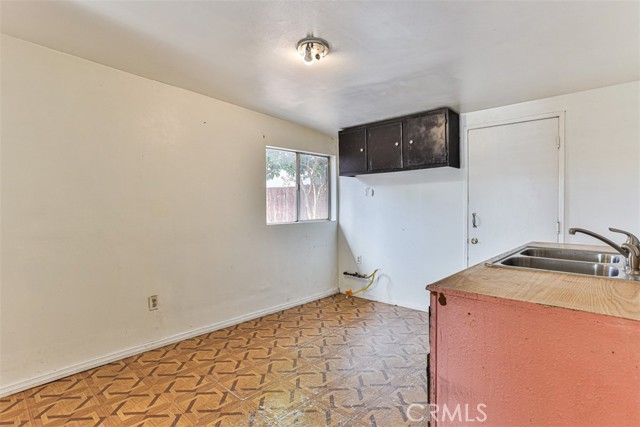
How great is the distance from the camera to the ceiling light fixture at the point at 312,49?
6.77ft

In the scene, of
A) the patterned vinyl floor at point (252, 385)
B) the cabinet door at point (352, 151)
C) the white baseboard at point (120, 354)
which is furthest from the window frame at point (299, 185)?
the patterned vinyl floor at point (252, 385)

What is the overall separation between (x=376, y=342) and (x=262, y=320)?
1320 millimetres

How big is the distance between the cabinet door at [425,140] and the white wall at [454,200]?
0.27m

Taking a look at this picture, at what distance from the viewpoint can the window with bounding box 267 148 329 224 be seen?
12.8 ft

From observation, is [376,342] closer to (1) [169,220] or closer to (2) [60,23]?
(1) [169,220]

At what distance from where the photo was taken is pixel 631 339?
2.88 ft

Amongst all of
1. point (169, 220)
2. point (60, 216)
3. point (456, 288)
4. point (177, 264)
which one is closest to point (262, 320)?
point (177, 264)

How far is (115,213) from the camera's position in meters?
2.65

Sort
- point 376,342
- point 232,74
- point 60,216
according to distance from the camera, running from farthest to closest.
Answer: point 376,342, point 232,74, point 60,216

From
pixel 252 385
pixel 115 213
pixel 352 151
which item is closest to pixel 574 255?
pixel 252 385

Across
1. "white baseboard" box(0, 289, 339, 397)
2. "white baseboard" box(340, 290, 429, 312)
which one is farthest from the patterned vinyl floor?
"white baseboard" box(340, 290, 429, 312)

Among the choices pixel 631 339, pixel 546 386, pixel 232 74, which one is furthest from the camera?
pixel 232 74

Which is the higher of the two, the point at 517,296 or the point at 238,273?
the point at 517,296

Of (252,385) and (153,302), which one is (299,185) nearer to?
(153,302)
